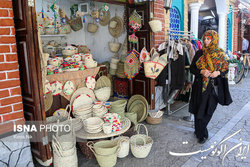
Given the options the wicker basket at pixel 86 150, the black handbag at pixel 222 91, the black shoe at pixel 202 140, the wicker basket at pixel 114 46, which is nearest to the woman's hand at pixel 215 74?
the black handbag at pixel 222 91

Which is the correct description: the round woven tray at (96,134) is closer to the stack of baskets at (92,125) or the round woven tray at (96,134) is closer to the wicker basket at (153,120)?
the stack of baskets at (92,125)

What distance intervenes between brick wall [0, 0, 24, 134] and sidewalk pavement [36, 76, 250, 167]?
1192 mm

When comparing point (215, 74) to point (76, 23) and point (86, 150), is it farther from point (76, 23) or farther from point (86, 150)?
point (76, 23)

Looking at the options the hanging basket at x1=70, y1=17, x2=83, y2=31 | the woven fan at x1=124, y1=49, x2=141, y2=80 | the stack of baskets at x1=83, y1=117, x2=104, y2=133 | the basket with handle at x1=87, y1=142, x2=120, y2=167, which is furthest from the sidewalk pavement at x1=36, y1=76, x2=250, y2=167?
the hanging basket at x1=70, y1=17, x2=83, y2=31

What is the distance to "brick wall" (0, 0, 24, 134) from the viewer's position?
7.41 ft

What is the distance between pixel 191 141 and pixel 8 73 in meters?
2.84

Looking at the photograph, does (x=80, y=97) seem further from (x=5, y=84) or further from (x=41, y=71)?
(x=5, y=84)

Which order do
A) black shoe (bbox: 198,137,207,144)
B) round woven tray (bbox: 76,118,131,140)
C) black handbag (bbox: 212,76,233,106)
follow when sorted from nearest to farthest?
round woven tray (bbox: 76,118,131,140)
black handbag (bbox: 212,76,233,106)
black shoe (bbox: 198,137,207,144)

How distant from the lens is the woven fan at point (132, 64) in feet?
14.7

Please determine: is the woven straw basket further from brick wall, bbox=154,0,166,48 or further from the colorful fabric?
the colorful fabric

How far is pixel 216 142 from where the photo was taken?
11.5 feet

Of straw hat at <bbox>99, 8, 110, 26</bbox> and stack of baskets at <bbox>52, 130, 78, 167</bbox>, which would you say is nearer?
stack of baskets at <bbox>52, 130, 78, 167</bbox>

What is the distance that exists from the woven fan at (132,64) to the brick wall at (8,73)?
2528 millimetres

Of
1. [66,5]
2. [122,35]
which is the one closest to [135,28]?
[122,35]
